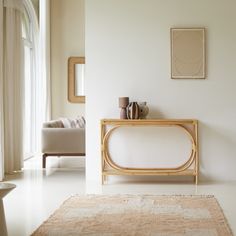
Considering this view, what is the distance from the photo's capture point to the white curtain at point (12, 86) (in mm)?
6434

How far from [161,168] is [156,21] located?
5.91 ft

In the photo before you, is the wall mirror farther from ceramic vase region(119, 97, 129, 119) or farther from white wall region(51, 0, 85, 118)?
ceramic vase region(119, 97, 129, 119)

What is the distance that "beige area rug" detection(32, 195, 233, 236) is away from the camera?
3.36m

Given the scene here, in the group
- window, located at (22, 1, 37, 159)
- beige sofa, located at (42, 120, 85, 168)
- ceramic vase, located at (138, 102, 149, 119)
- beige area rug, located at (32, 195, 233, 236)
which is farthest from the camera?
window, located at (22, 1, 37, 159)

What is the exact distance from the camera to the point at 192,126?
5.60 meters

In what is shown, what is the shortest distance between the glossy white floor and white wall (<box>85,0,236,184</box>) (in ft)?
1.49

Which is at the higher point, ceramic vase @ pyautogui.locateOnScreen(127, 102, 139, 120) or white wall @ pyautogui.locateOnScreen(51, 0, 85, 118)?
white wall @ pyautogui.locateOnScreen(51, 0, 85, 118)

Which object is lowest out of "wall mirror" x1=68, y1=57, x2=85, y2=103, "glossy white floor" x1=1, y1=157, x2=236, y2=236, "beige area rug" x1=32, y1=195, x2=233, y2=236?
"glossy white floor" x1=1, y1=157, x2=236, y2=236

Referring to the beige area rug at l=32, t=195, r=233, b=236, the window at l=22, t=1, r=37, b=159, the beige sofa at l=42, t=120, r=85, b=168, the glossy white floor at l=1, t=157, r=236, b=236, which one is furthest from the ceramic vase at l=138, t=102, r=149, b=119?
the window at l=22, t=1, r=37, b=159

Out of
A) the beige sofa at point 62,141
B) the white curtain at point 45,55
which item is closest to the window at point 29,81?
the white curtain at point 45,55

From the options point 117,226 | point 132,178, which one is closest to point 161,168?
point 132,178

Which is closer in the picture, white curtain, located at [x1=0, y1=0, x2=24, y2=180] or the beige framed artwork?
the beige framed artwork

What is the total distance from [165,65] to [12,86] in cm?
228

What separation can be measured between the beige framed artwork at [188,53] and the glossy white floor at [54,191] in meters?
1.34
